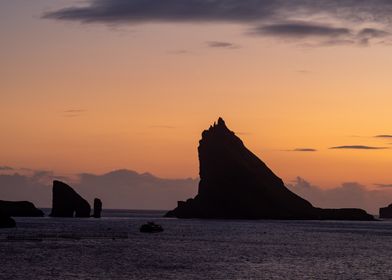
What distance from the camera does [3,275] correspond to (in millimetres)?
91812

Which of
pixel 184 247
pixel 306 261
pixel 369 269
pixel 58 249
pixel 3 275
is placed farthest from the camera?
pixel 184 247

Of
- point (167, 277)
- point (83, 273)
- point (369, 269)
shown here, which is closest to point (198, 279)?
point (167, 277)

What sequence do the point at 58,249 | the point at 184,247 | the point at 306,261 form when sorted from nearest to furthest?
1. the point at 306,261
2. the point at 58,249
3. the point at 184,247

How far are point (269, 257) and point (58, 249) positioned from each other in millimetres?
36080

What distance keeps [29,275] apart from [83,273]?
6.89m

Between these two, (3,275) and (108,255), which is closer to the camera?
(3,275)

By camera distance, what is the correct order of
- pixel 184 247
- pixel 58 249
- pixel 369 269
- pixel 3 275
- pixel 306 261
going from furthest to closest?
1. pixel 184 247
2. pixel 58 249
3. pixel 306 261
4. pixel 369 269
5. pixel 3 275

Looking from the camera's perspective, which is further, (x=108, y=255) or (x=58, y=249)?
(x=58, y=249)

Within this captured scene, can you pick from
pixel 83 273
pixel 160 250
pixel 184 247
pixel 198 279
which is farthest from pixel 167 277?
pixel 184 247

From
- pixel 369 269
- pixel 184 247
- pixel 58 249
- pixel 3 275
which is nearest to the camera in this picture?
pixel 3 275

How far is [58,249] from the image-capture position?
449 ft

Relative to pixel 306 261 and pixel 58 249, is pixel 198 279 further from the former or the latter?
pixel 58 249

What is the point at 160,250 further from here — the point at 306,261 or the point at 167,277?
the point at 167,277

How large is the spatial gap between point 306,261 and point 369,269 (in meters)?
13.5
